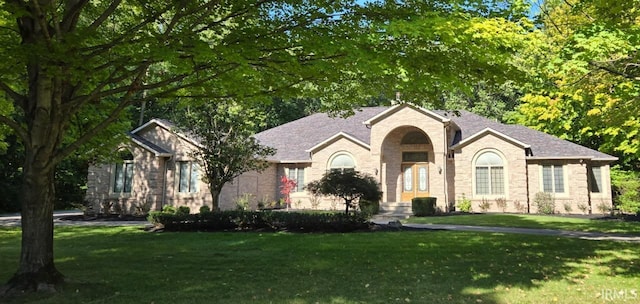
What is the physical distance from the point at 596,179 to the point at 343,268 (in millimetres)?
21406

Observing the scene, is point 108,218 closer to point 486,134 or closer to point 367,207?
point 367,207

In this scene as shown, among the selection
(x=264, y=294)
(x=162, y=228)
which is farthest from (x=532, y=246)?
(x=162, y=228)

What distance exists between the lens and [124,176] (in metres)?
25.9

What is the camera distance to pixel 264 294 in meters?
7.11

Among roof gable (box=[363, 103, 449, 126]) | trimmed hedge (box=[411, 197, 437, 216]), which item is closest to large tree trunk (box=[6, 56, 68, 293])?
trimmed hedge (box=[411, 197, 437, 216])

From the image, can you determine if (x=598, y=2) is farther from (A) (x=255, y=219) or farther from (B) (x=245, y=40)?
(A) (x=255, y=219)

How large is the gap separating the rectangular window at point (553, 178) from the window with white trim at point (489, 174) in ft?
7.09

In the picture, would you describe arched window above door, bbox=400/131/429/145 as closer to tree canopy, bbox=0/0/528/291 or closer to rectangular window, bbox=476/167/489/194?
rectangular window, bbox=476/167/489/194

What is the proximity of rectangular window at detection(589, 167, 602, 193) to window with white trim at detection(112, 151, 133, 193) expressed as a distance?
84.4 feet

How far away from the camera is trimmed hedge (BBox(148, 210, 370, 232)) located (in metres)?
15.8

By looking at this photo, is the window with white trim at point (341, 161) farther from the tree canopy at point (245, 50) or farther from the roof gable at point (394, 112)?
the tree canopy at point (245, 50)

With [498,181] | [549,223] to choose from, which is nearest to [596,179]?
[498,181]

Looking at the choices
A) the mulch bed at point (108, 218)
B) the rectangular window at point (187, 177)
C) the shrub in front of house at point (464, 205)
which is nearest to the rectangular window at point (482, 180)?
the shrub in front of house at point (464, 205)

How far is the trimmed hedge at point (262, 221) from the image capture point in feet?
51.9
